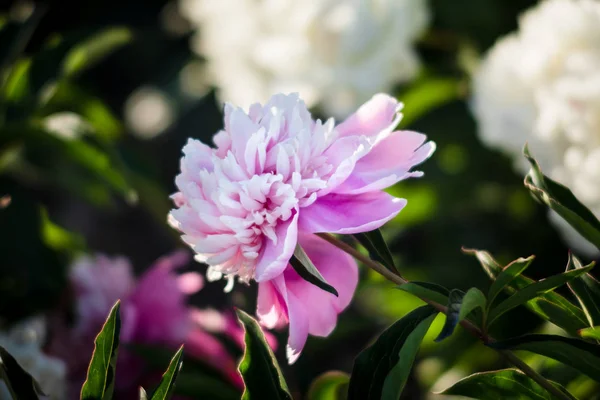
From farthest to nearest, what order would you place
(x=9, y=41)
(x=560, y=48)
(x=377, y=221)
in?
(x=9, y=41)
(x=560, y=48)
(x=377, y=221)

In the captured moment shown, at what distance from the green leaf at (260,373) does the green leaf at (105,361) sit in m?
0.06

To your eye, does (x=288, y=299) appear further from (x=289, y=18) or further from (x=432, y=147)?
(x=289, y=18)

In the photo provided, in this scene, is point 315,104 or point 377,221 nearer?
point 377,221

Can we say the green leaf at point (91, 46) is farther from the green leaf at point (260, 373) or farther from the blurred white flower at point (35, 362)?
the green leaf at point (260, 373)

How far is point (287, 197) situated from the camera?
0.34 meters

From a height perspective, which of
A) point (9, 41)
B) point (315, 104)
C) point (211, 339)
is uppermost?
point (9, 41)

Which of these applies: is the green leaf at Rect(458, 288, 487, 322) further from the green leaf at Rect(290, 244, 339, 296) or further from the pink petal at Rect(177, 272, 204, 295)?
the pink petal at Rect(177, 272, 204, 295)

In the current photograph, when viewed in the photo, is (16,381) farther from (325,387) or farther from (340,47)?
(340,47)

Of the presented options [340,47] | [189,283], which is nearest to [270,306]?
[189,283]

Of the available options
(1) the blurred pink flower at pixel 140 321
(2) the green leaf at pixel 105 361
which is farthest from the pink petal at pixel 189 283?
(2) the green leaf at pixel 105 361

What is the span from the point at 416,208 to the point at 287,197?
527 millimetres

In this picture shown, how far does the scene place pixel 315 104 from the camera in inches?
31.5

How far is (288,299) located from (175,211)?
6 cm

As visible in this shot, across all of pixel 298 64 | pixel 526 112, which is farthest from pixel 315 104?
pixel 526 112
